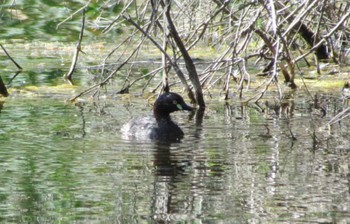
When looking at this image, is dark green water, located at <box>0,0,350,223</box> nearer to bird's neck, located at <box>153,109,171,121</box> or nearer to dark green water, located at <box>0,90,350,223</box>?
dark green water, located at <box>0,90,350,223</box>

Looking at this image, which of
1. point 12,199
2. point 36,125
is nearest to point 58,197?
point 12,199

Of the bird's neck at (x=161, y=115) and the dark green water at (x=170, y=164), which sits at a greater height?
the dark green water at (x=170, y=164)

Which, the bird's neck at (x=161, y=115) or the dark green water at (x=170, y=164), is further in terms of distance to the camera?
the bird's neck at (x=161, y=115)

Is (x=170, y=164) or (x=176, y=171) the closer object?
(x=176, y=171)

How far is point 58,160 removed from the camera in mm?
10516

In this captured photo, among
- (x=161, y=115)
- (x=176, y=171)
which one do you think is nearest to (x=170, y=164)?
(x=176, y=171)

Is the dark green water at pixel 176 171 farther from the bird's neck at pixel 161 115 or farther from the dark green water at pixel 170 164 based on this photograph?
the bird's neck at pixel 161 115

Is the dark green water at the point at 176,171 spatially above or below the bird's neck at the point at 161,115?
above

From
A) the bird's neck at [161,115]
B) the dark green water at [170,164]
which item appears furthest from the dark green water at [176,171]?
the bird's neck at [161,115]

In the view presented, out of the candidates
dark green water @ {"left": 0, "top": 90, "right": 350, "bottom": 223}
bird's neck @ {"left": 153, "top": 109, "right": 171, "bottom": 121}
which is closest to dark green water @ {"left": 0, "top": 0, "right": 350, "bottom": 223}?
dark green water @ {"left": 0, "top": 90, "right": 350, "bottom": 223}

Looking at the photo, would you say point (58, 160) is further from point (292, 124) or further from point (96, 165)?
point (292, 124)

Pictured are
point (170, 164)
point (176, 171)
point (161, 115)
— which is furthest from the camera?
point (161, 115)

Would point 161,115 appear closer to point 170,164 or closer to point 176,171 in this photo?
point 170,164

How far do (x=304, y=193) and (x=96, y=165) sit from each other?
7.63 ft
